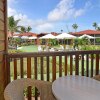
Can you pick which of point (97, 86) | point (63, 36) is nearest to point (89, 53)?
point (97, 86)

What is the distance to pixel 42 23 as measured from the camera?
48.4 m

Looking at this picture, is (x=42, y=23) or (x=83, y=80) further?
(x=42, y=23)

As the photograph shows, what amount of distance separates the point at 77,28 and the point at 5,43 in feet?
141

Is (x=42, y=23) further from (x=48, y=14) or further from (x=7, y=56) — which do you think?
(x=7, y=56)

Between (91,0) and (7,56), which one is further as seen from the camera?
(91,0)

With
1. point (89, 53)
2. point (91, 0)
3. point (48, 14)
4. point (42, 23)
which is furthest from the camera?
point (42, 23)

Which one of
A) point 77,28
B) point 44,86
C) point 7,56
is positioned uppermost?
point 77,28

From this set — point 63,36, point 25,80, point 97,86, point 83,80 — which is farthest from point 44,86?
point 63,36

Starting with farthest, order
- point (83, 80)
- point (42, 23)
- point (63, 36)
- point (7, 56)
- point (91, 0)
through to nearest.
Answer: point (42, 23) → point (91, 0) → point (63, 36) → point (7, 56) → point (83, 80)

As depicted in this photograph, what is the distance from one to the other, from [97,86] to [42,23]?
46837 mm

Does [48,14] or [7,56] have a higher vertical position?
[48,14]

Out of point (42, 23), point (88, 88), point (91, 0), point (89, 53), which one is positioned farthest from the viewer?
point (42, 23)

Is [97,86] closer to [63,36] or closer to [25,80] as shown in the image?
[25,80]

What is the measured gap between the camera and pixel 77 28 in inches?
1791
